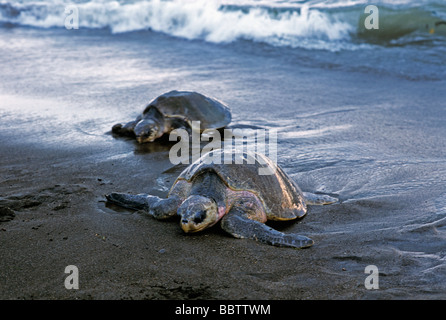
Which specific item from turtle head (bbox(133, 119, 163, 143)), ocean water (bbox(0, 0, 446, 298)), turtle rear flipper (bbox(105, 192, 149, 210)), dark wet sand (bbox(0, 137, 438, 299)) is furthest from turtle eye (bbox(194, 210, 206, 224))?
turtle head (bbox(133, 119, 163, 143))

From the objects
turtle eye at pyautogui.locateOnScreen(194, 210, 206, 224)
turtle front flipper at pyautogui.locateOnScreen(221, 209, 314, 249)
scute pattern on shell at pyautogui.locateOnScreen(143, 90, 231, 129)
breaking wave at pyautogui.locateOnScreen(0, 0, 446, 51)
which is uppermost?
breaking wave at pyautogui.locateOnScreen(0, 0, 446, 51)

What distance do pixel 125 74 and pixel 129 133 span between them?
313 centimetres

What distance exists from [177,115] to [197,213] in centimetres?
294

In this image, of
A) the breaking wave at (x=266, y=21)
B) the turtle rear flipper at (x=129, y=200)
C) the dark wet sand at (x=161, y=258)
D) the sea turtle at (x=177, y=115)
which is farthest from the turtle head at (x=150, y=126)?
the breaking wave at (x=266, y=21)

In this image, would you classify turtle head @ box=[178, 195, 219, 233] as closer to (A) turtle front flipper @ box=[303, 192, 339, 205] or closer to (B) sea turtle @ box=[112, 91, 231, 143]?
(A) turtle front flipper @ box=[303, 192, 339, 205]

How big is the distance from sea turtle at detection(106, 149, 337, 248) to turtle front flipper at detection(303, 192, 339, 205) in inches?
4.6

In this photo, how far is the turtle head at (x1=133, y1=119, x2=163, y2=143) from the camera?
5617 mm

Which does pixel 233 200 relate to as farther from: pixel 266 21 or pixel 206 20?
pixel 206 20

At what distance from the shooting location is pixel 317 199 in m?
3.91

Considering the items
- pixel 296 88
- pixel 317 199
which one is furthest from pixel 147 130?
pixel 296 88

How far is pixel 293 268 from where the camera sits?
282 centimetres

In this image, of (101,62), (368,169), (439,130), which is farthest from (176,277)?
(101,62)

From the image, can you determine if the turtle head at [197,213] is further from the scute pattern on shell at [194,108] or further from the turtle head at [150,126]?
the scute pattern on shell at [194,108]
